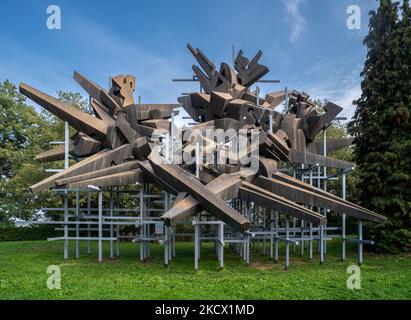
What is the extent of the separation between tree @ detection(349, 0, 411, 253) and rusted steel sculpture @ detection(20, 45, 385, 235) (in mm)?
2044

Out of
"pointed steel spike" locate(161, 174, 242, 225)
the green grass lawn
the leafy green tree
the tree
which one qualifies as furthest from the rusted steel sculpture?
the leafy green tree

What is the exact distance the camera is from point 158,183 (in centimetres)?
1403

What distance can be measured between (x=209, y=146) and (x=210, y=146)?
0.04 m

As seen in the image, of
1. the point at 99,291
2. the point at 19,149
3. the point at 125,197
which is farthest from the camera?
the point at 19,149

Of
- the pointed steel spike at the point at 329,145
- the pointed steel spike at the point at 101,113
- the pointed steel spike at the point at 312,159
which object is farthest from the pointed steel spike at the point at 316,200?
the pointed steel spike at the point at 101,113

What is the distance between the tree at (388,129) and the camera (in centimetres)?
1733

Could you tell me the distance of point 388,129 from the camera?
18156mm

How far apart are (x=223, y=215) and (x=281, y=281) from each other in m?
2.42

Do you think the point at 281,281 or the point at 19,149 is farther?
the point at 19,149

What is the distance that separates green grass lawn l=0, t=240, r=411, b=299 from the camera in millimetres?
8977

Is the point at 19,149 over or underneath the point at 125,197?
over

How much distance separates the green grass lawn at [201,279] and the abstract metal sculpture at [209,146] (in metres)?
1.77
